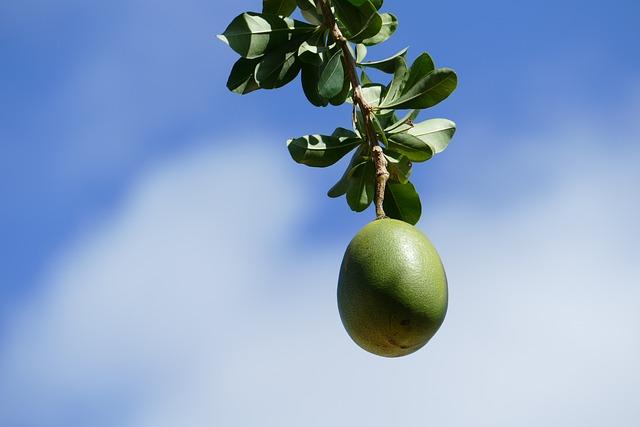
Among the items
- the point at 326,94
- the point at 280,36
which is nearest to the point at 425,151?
the point at 326,94

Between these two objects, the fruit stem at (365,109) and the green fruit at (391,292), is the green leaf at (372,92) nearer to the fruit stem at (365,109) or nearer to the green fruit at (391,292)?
the fruit stem at (365,109)

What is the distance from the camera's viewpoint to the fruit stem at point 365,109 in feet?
9.77

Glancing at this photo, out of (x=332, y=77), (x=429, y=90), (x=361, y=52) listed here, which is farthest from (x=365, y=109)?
(x=361, y=52)

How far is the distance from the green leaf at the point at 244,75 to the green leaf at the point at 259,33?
0.09 m

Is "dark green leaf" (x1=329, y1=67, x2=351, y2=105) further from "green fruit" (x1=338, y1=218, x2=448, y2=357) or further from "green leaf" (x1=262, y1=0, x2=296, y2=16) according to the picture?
"green fruit" (x1=338, y1=218, x2=448, y2=357)

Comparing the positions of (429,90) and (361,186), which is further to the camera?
(361,186)

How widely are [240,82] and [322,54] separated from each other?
0.33 metres

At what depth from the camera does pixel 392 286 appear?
8.39 feet

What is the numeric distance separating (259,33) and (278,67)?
155 mm

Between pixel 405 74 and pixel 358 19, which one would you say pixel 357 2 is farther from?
pixel 405 74

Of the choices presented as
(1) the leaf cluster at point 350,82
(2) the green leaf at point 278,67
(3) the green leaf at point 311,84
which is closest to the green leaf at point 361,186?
(1) the leaf cluster at point 350,82

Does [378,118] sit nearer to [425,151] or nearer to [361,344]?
[425,151]

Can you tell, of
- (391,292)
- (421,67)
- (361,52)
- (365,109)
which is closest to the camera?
(391,292)

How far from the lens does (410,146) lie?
321 centimetres
